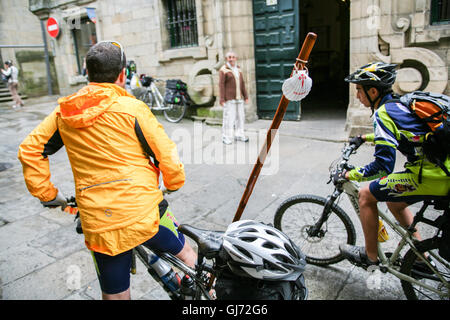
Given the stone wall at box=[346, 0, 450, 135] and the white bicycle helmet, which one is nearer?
the white bicycle helmet

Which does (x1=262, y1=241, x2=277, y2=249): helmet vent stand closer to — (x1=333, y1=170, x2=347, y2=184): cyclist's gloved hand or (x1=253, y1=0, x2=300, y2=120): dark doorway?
(x1=333, y1=170, x2=347, y2=184): cyclist's gloved hand

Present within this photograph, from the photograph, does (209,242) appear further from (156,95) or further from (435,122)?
(156,95)

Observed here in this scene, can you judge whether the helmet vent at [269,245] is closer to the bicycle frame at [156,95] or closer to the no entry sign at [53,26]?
the bicycle frame at [156,95]

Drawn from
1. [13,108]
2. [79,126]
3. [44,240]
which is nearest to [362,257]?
[79,126]

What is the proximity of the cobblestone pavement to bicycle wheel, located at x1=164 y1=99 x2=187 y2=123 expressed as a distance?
2.72 ft

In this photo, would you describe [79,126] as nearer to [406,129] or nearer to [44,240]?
[406,129]

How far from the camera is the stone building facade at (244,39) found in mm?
6258

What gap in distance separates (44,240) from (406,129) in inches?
150

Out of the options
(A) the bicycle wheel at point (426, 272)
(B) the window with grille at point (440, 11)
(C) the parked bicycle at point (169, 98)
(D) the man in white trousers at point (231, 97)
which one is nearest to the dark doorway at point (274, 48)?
(D) the man in white trousers at point (231, 97)

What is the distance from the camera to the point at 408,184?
7.95 feet

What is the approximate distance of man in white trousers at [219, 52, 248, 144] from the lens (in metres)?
7.48

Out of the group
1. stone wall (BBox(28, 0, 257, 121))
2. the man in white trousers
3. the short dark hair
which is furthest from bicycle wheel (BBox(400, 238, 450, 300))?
stone wall (BBox(28, 0, 257, 121))

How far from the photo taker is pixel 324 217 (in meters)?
3.09

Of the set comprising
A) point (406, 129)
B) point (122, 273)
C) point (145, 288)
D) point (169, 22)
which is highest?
point (169, 22)
